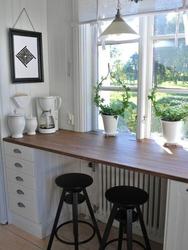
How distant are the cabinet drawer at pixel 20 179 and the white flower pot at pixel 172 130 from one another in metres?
1.24

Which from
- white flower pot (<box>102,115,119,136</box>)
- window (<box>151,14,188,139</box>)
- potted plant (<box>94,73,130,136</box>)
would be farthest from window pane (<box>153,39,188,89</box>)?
white flower pot (<box>102,115,119,136</box>)

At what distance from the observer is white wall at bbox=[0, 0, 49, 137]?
2.51m

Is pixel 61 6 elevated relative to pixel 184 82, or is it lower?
elevated

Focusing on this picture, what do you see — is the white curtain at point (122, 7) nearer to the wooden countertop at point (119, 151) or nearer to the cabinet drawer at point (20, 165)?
the wooden countertop at point (119, 151)

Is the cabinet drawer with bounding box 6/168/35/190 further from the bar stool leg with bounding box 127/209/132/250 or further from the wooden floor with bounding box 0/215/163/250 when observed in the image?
the bar stool leg with bounding box 127/209/132/250

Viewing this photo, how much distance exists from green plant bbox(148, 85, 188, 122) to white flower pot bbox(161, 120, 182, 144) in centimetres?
4

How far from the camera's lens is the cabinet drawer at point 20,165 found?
242 centimetres

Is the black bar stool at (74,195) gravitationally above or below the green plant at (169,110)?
below

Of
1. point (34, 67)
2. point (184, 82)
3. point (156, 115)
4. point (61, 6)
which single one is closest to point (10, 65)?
point (34, 67)

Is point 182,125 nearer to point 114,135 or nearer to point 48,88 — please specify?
point 114,135

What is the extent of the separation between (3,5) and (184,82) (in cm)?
177

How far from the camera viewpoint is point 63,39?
2.76 meters

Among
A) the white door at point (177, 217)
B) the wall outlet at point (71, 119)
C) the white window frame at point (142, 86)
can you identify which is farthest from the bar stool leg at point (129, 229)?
the wall outlet at point (71, 119)

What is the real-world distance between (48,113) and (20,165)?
0.59m
